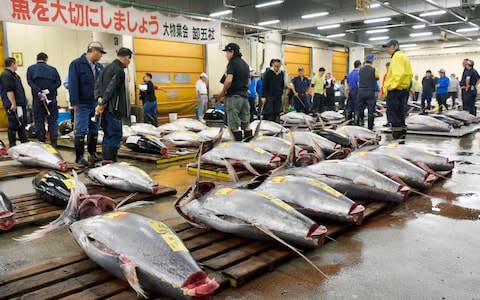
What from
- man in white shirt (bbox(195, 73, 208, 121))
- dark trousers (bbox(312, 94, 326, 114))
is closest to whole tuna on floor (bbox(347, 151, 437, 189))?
man in white shirt (bbox(195, 73, 208, 121))

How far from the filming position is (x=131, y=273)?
194cm

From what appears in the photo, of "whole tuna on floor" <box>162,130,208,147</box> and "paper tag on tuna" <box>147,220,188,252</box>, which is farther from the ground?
"paper tag on tuna" <box>147,220,188,252</box>

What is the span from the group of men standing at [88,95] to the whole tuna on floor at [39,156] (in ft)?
1.61

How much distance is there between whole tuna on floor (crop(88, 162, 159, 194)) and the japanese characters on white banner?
583 centimetres

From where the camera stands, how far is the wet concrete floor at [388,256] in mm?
2221

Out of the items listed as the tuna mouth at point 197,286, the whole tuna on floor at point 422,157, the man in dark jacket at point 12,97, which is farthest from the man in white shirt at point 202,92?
the tuna mouth at point 197,286

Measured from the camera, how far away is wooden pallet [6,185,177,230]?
11.1ft

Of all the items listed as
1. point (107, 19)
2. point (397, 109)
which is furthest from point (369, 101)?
point (107, 19)

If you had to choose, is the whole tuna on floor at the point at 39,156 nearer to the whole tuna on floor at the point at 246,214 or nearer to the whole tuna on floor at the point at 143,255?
the whole tuna on floor at the point at 246,214

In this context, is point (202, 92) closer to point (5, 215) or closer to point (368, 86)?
point (368, 86)

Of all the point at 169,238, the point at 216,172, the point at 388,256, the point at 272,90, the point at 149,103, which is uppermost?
the point at 272,90

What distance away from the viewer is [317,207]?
9.55 ft

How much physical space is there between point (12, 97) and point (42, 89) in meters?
0.61

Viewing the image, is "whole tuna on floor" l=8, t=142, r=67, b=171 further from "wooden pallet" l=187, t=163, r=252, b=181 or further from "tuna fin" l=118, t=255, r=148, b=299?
"tuna fin" l=118, t=255, r=148, b=299
